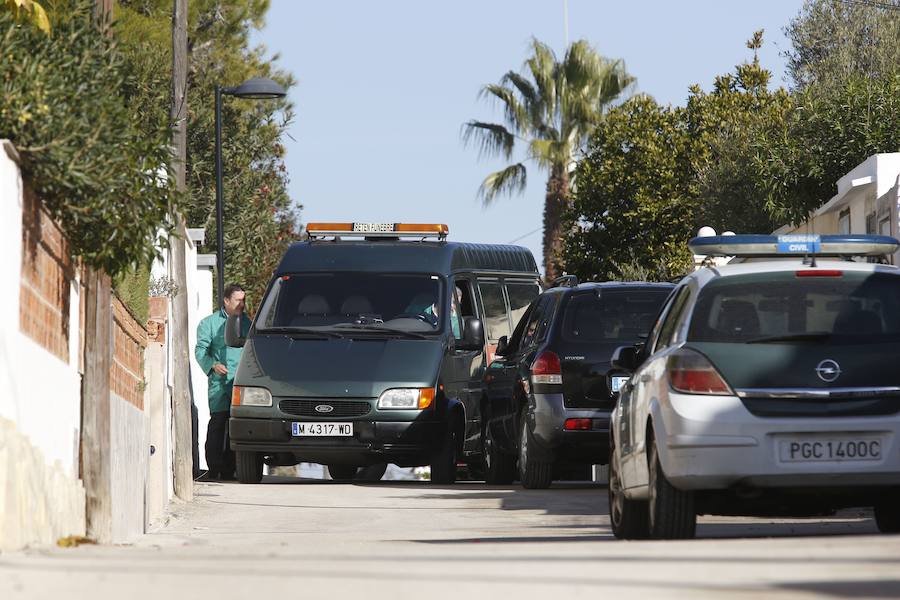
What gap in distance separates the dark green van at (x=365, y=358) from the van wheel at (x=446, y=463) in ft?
0.03

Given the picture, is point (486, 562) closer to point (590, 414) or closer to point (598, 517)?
point (598, 517)

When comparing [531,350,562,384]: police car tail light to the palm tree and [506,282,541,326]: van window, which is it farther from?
the palm tree

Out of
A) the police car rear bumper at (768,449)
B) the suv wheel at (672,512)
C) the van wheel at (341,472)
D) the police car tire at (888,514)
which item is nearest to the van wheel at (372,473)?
the van wheel at (341,472)

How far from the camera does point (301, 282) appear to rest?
1869 centimetres

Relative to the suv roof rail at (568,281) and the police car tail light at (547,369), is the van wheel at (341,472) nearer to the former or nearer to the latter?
the suv roof rail at (568,281)

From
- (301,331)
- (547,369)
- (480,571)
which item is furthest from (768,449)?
(301,331)

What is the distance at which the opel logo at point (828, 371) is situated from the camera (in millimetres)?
9336

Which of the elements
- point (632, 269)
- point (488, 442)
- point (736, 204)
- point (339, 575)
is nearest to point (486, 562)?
point (339, 575)

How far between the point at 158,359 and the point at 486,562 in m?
8.29

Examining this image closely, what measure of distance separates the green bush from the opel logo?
376 cm

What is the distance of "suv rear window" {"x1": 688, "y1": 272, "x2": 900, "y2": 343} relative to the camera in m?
9.53

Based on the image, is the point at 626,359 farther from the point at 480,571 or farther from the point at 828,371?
the point at 480,571

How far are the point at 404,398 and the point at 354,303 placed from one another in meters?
1.31

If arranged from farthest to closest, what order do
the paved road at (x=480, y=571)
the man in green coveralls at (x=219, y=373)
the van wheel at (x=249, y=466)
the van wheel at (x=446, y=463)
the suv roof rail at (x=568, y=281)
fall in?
1. the man in green coveralls at (x=219, y=373)
2. the van wheel at (x=249, y=466)
3. the van wheel at (x=446, y=463)
4. the suv roof rail at (x=568, y=281)
5. the paved road at (x=480, y=571)
